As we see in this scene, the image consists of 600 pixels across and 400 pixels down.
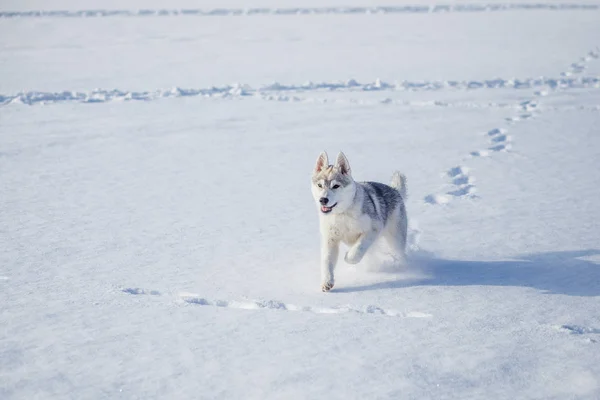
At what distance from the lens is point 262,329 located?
3.99 m

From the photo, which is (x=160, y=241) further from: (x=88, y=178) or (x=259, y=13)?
(x=259, y=13)

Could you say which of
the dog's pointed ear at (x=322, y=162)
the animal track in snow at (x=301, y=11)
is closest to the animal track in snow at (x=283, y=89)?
the dog's pointed ear at (x=322, y=162)

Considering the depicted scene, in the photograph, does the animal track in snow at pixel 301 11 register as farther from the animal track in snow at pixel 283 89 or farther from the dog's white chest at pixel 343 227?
the dog's white chest at pixel 343 227

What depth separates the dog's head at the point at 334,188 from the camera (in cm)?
447

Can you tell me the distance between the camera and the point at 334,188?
4527 mm

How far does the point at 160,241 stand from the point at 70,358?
216 cm

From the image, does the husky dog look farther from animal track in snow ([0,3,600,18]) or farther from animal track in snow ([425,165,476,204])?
animal track in snow ([0,3,600,18])

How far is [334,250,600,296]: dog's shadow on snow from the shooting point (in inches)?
181

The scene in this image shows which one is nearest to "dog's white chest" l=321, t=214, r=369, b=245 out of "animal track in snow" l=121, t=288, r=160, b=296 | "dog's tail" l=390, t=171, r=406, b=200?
"dog's tail" l=390, t=171, r=406, b=200

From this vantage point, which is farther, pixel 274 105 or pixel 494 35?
pixel 494 35

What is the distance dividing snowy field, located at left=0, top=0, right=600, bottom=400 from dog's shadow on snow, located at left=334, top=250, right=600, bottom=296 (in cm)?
2

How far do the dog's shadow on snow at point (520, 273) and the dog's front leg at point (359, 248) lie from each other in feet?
0.71

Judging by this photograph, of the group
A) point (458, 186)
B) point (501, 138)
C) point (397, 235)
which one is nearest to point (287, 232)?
point (397, 235)

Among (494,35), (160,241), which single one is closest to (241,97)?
(160,241)
